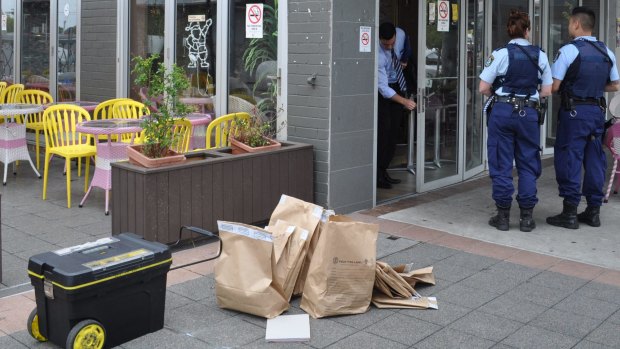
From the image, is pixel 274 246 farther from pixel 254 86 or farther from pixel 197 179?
pixel 254 86

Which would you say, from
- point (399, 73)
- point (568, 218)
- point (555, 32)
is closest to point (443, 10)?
point (399, 73)

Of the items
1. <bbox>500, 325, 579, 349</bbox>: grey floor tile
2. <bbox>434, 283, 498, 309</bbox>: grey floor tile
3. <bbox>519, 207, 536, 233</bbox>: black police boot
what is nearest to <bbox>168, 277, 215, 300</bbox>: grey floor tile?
<bbox>434, 283, 498, 309</bbox>: grey floor tile

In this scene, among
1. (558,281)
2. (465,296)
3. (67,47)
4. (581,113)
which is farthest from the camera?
(67,47)

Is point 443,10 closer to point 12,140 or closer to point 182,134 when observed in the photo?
point 182,134

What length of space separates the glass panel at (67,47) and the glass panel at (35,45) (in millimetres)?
374

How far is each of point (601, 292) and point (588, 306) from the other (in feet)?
1.08

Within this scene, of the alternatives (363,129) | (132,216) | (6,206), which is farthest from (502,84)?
(6,206)

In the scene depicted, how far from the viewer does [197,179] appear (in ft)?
20.0

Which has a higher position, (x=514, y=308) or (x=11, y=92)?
(x=11, y=92)

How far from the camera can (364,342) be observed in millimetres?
4328

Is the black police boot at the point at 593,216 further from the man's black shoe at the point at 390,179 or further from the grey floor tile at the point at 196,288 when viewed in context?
the grey floor tile at the point at 196,288

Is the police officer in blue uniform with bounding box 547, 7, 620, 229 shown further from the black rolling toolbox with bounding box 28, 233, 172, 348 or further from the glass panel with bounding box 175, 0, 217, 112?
the black rolling toolbox with bounding box 28, 233, 172, 348

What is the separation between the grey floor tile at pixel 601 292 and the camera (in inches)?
200

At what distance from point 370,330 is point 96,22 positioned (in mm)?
6607
